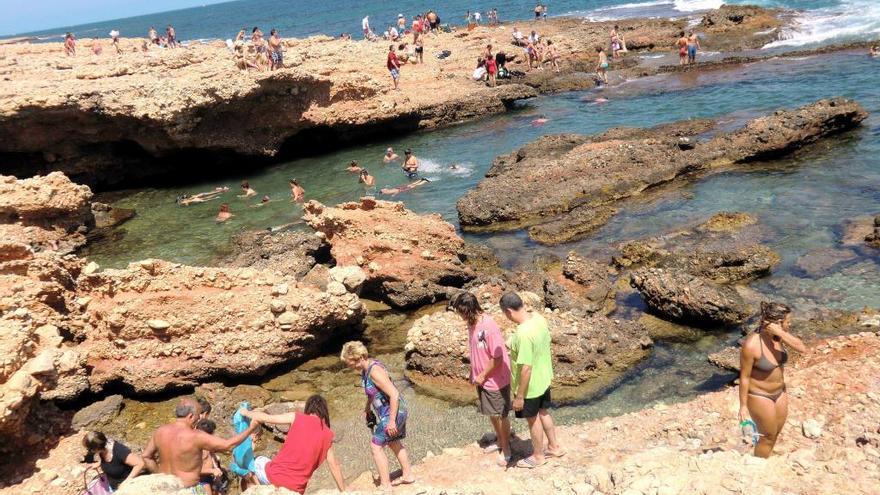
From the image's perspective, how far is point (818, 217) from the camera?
14125 mm

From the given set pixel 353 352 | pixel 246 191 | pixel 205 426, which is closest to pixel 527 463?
pixel 353 352

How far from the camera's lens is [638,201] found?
54.7ft

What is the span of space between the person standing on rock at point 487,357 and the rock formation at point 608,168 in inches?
354

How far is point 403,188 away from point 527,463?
48.5 feet

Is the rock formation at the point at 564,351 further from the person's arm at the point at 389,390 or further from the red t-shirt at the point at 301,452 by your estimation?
the red t-shirt at the point at 301,452

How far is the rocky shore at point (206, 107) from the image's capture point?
21.9 meters

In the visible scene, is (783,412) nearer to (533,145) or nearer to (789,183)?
(789,183)

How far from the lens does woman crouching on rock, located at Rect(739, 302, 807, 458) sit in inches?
243

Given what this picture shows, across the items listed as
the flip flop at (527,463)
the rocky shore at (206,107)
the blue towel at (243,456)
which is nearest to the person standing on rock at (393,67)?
the rocky shore at (206,107)

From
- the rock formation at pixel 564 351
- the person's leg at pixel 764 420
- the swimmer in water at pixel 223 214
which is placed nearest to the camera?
the person's leg at pixel 764 420

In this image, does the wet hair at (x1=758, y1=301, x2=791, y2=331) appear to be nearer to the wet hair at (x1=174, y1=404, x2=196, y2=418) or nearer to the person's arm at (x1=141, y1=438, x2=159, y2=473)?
the wet hair at (x1=174, y1=404, x2=196, y2=418)

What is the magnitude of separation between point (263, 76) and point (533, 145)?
35.1ft

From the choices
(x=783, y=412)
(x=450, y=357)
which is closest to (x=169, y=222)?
(x=450, y=357)

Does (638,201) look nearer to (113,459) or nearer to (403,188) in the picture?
(403,188)
